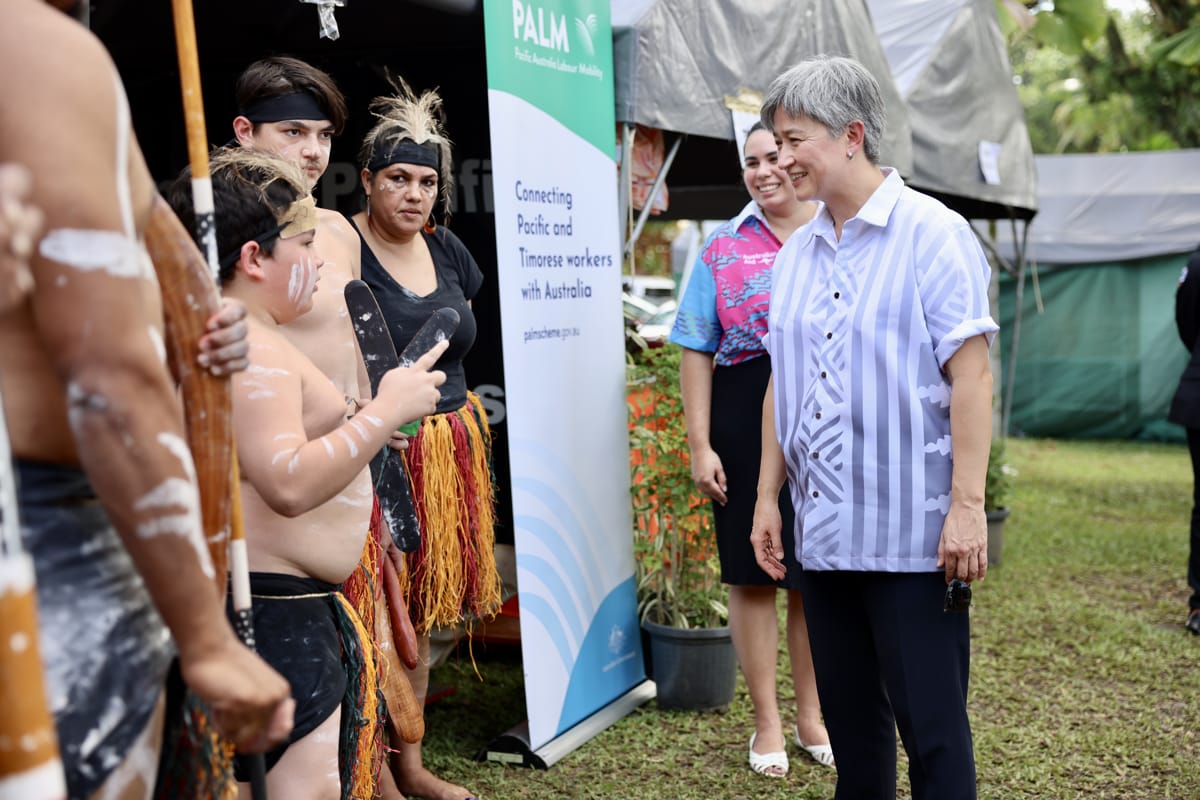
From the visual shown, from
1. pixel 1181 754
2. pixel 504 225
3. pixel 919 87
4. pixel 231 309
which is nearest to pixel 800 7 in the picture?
pixel 919 87

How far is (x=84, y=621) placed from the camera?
1.15 meters

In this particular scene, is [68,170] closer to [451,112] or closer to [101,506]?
[101,506]

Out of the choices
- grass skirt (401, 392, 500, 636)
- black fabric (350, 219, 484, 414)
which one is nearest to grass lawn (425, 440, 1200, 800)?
grass skirt (401, 392, 500, 636)

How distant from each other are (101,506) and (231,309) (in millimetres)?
273

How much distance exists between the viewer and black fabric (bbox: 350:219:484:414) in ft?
10.6

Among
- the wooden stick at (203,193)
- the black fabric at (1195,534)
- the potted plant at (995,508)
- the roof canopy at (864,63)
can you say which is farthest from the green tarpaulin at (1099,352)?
the wooden stick at (203,193)

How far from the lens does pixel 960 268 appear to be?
7.63 feet

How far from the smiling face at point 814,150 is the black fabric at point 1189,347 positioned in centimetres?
341

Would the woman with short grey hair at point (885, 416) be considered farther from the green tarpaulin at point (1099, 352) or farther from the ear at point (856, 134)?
the green tarpaulin at point (1099, 352)

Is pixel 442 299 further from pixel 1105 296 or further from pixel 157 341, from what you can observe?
pixel 1105 296

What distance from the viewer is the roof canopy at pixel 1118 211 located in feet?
42.4

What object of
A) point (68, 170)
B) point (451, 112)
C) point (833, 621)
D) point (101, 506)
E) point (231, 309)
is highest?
point (451, 112)

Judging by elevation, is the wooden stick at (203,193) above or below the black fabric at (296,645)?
above

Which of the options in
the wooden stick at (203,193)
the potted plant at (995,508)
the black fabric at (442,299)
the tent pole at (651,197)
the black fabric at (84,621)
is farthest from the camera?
the potted plant at (995,508)
